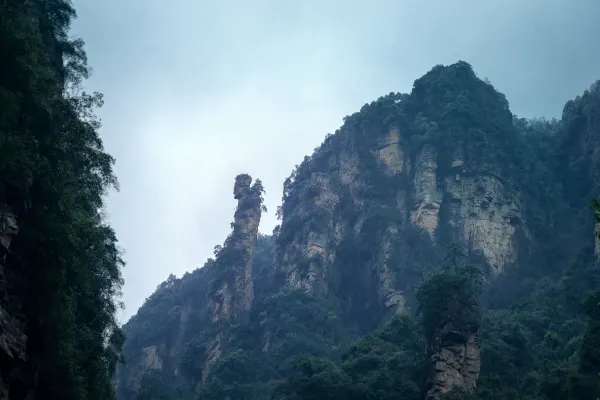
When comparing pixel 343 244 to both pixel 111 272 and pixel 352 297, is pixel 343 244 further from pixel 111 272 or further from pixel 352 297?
pixel 111 272

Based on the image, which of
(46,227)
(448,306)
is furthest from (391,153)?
(46,227)

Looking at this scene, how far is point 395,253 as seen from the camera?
6444cm

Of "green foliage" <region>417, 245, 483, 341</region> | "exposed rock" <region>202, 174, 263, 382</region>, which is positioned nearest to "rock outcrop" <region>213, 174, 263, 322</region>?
"exposed rock" <region>202, 174, 263, 382</region>

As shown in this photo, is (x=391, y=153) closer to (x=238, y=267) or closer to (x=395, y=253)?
(x=395, y=253)

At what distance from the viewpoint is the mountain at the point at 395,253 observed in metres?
50.7

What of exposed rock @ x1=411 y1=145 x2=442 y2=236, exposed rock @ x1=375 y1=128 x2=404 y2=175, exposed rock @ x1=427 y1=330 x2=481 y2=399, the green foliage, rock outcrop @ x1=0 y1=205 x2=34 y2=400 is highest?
exposed rock @ x1=375 y1=128 x2=404 y2=175

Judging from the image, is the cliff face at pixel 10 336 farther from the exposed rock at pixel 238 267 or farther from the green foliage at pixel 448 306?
the exposed rock at pixel 238 267

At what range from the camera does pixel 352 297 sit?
223ft

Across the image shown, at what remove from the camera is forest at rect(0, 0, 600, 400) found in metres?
20.9

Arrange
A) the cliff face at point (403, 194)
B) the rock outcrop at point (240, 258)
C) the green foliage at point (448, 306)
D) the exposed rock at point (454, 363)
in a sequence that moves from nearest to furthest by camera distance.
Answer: the exposed rock at point (454, 363)
the green foliage at point (448, 306)
the cliff face at point (403, 194)
the rock outcrop at point (240, 258)

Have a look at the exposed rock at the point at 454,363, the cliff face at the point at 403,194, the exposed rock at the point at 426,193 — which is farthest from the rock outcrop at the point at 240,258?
the exposed rock at the point at 454,363

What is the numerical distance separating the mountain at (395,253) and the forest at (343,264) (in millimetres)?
215

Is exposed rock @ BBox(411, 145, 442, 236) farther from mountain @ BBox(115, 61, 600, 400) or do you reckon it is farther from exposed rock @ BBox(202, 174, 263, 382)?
exposed rock @ BBox(202, 174, 263, 382)

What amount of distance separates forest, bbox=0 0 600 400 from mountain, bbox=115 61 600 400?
22 cm
